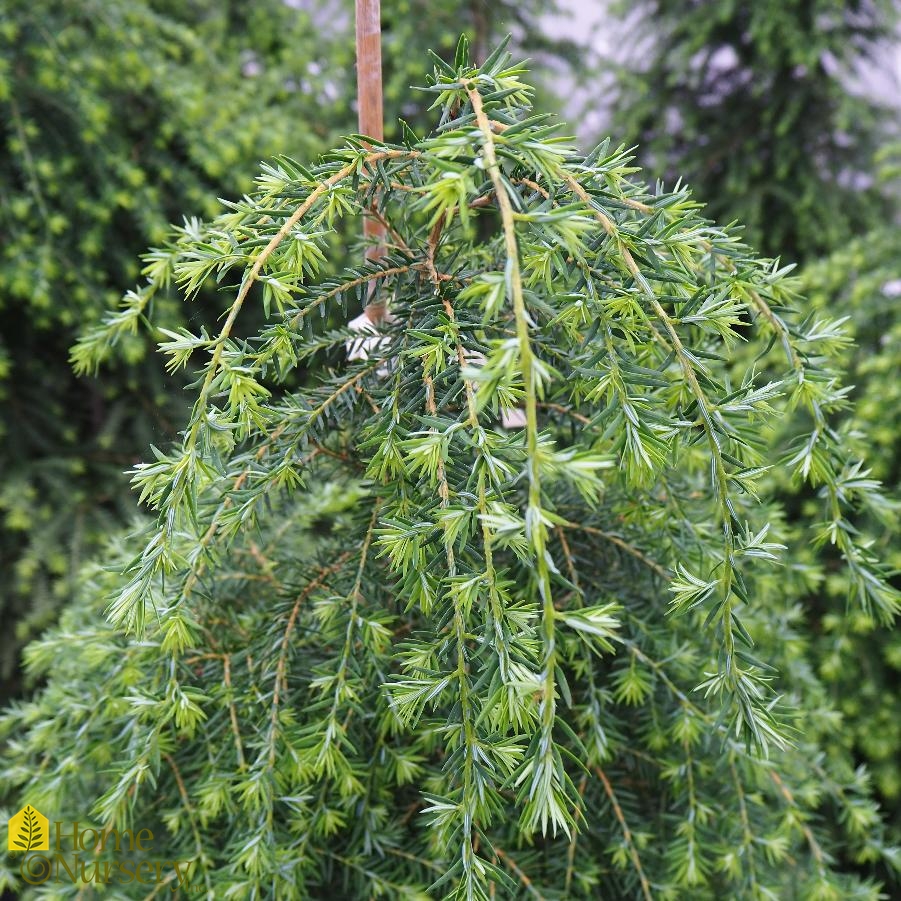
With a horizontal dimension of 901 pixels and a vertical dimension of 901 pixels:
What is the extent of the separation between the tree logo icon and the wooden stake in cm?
54

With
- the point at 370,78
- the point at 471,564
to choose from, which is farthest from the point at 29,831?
the point at 370,78

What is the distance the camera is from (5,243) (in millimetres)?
1344

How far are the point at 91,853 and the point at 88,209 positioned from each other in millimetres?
1138

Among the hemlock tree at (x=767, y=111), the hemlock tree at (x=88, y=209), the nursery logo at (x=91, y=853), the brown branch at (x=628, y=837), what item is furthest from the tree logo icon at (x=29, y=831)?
the hemlock tree at (x=767, y=111)

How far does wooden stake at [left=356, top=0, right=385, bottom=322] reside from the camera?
0.60m

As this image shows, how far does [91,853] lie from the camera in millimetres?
643

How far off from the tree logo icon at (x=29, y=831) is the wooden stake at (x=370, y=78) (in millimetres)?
537

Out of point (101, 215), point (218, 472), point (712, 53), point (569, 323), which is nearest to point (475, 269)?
point (569, 323)

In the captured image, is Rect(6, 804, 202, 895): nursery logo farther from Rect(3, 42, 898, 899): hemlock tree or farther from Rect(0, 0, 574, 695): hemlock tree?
Rect(0, 0, 574, 695): hemlock tree

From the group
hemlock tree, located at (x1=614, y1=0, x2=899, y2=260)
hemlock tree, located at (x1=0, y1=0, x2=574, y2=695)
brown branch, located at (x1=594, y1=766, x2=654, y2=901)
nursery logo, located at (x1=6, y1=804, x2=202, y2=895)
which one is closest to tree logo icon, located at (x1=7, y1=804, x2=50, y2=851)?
nursery logo, located at (x1=6, y1=804, x2=202, y2=895)

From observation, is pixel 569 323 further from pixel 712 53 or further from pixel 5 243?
Answer: pixel 712 53

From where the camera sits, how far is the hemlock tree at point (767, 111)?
1886 millimetres

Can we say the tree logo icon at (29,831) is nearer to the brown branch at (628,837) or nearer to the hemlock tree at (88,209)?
→ the brown branch at (628,837)

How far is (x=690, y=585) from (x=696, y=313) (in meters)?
0.17
